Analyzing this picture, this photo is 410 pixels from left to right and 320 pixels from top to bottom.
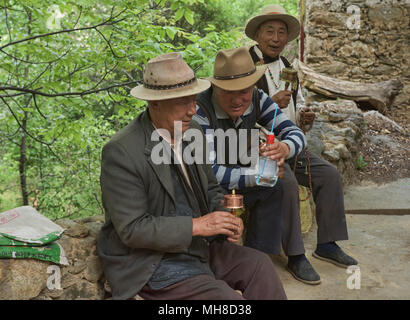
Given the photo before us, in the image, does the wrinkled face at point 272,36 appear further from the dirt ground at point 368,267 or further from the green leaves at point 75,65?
the dirt ground at point 368,267

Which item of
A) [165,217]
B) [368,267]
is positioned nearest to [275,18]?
[368,267]

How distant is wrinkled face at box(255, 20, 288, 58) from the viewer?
3428 mm

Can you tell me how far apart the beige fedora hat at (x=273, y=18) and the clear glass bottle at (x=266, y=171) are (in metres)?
1.39

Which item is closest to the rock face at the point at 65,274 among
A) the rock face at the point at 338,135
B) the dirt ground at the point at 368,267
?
the dirt ground at the point at 368,267

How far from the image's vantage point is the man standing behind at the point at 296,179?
9.57 ft

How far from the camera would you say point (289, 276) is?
302cm

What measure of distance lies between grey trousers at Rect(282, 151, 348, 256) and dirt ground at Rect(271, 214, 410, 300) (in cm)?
25

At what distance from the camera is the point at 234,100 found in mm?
2676

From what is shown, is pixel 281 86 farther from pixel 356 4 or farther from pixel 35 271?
pixel 356 4

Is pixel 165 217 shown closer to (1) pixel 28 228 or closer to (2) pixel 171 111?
(2) pixel 171 111

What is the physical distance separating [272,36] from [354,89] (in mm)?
4795

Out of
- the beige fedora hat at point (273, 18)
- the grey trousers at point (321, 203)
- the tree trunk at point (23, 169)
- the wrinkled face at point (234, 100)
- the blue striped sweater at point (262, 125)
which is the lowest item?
the tree trunk at point (23, 169)


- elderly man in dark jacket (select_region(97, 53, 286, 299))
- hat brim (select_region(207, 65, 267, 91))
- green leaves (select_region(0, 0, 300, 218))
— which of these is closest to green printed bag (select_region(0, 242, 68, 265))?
elderly man in dark jacket (select_region(97, 53, 286, 299))
